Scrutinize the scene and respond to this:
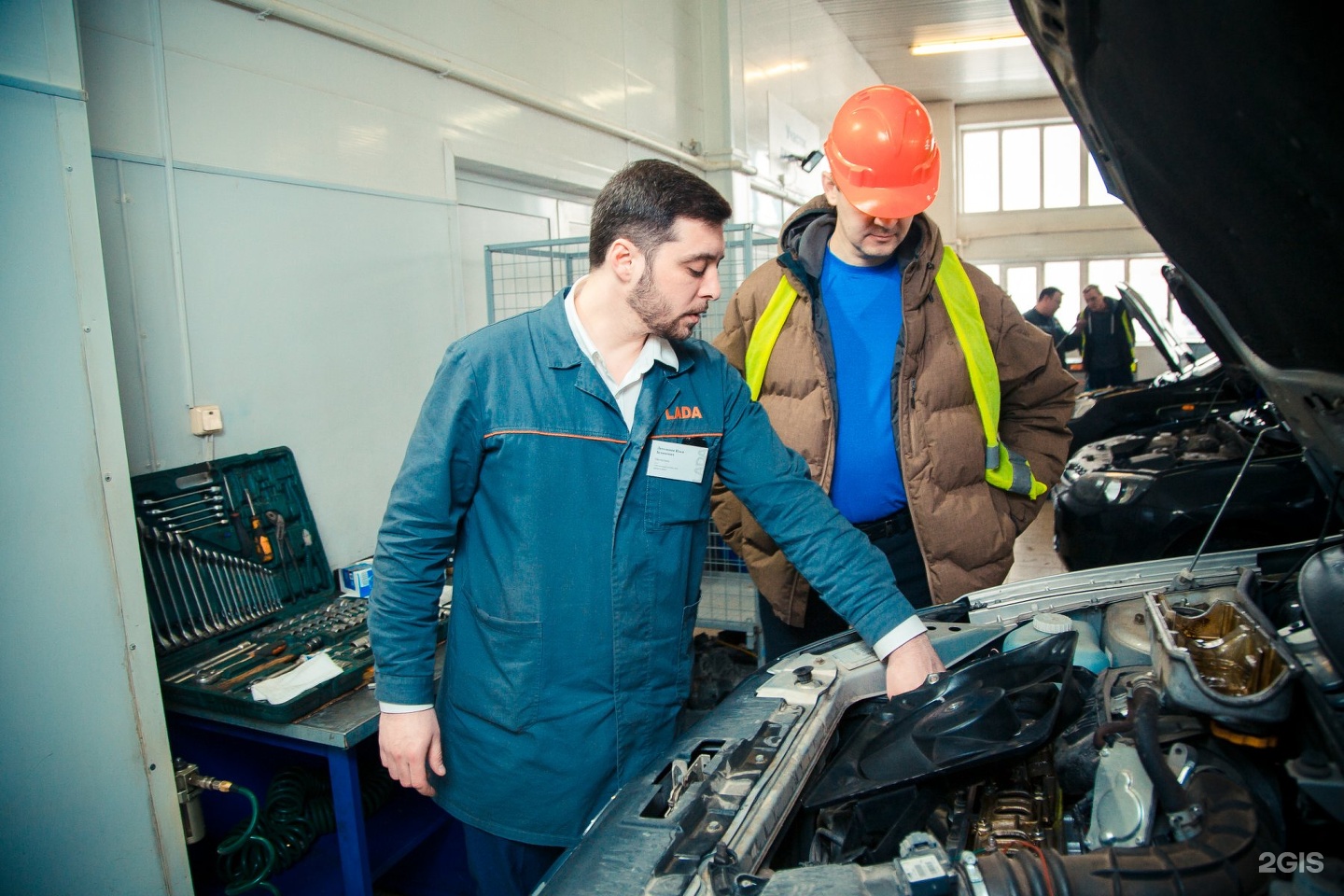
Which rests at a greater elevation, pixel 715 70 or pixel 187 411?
pixel 715 70

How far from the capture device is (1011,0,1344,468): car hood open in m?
0.67

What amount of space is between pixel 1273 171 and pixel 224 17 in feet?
9.05

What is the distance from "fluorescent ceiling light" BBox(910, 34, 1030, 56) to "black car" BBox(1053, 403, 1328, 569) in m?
7.46

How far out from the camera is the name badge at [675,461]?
56.5 inches

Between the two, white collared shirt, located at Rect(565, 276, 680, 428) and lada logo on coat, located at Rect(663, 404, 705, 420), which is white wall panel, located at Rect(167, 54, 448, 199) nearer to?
white collared shirt, located at Rect(565, 276, 680, 428)

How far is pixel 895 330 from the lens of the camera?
6.12 ft

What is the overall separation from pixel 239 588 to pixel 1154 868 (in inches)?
91.4

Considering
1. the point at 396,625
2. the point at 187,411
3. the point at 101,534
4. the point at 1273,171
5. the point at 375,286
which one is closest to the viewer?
the point at 1273,171

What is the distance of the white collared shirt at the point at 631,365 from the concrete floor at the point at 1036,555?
3466mm

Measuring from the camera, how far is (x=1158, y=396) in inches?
214

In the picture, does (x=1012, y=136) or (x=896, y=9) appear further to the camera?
(x=1012, y=136)

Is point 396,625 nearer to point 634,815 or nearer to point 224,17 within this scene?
point 634,815

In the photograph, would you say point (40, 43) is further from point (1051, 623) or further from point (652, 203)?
point (1051, 623)

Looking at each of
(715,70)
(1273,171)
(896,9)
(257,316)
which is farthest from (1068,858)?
(896,9)
